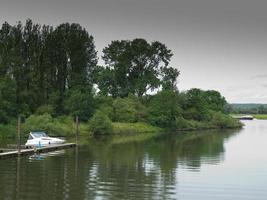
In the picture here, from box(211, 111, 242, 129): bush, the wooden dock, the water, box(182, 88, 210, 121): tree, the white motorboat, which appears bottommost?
the water

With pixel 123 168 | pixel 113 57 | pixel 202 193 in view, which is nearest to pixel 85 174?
pixel 123 168

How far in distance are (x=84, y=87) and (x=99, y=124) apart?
10.00 m

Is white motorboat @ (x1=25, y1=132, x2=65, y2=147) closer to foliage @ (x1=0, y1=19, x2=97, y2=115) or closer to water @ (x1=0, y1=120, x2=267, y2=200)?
water @ (x1=0, y1=120, x2=267, y2=200)

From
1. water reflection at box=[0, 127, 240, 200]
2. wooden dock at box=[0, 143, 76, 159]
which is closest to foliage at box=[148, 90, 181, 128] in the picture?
wooden dock at box=[0, 143, 76, 159]

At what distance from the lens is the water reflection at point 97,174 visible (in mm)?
29052

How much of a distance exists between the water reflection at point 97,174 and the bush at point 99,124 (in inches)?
1267

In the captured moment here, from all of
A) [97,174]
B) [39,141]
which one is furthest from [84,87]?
[97,174]

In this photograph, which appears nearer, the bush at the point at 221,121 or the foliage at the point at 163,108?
the foliage at the point at 163,108

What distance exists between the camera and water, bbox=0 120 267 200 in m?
29.5

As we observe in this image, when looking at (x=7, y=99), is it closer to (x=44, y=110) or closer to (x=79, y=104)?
(x=44, y=110)

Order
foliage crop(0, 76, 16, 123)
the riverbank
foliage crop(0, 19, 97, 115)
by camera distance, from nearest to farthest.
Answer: the riverbank < foliage crop(0, 76, 16, 123) < foliage crop(0, 19, 97, 115)

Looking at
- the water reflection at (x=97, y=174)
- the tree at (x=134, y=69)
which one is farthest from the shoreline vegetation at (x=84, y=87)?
the water reflection at (x=97, y=174)

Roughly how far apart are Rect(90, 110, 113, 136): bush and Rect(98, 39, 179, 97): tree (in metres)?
22.6

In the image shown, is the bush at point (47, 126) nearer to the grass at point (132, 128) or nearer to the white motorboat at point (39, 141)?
the grass at point (132, 128)
